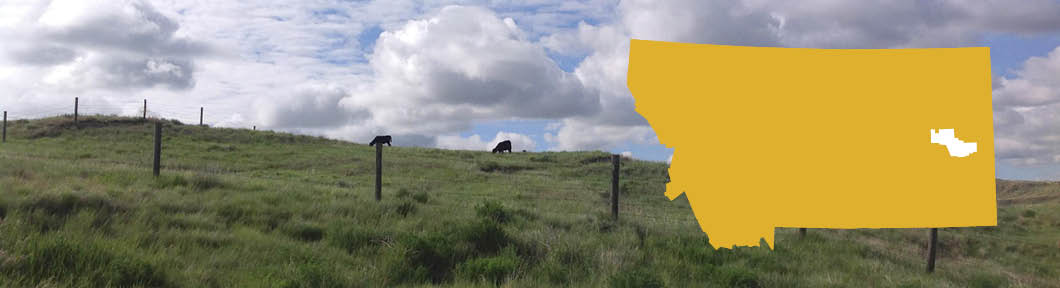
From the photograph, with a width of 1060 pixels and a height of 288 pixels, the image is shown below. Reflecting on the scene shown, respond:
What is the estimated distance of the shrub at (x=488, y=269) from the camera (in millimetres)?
6789

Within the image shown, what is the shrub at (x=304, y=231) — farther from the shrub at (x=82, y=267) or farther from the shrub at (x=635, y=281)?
the shrub at (x=635, y=281)

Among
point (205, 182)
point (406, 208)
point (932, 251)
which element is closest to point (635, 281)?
point (406, 208)

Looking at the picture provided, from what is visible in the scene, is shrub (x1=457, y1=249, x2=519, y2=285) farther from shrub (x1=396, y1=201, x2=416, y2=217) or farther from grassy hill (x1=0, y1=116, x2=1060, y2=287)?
shrub (x1=396, y1=201, x2=416, y2=217)

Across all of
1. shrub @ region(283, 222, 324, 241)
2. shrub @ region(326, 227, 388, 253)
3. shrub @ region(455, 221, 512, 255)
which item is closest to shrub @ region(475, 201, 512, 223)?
shrub @ region(455, 221, 512, 255)

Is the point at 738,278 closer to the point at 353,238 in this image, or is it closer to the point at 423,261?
the point at 423,261

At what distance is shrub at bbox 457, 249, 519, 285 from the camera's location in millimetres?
6789

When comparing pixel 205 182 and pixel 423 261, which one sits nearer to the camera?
pixel 423 261

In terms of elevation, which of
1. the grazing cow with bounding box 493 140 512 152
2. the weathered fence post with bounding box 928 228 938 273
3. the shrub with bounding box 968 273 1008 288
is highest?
the grazing cow with bounding box 493 140 512 152

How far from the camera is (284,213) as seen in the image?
30.6ft

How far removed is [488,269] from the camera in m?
6.84

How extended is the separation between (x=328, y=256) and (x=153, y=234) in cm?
213

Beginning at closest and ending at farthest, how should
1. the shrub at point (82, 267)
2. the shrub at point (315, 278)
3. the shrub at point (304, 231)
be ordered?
1. the shrub at point (82, 267)
2. the shrub at point (315, 278)
3. the shrub at point (304, 231)

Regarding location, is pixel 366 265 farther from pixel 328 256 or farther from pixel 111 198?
pixel 111 198

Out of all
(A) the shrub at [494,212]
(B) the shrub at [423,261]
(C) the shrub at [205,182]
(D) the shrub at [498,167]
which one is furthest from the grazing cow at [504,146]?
(B) the shrub at [423,261]
